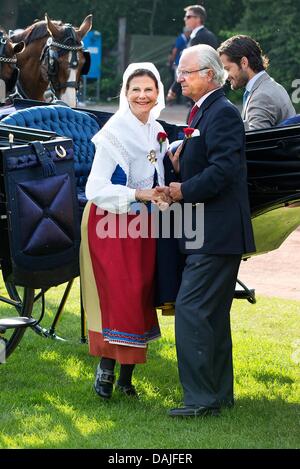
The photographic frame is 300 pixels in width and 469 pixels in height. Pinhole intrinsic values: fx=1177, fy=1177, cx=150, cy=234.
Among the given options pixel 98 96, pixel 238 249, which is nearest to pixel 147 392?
pixel 238 249

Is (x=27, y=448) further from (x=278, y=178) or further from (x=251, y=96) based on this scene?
(x=251, y=96)

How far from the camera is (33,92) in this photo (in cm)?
1086

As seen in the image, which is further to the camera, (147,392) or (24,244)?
(147,392)

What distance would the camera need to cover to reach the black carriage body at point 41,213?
18.4ft

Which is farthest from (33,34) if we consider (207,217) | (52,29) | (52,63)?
(207,217)

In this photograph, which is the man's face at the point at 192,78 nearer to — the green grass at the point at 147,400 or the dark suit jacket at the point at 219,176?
the dark suit jacket at the point at 219,176

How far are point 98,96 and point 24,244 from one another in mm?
20998

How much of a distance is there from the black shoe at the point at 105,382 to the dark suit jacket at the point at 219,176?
81 cm

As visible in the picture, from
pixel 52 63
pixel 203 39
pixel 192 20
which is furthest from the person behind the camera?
pixel 192 20

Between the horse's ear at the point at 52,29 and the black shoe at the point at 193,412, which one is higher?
the horse's ear at the point at 52,29

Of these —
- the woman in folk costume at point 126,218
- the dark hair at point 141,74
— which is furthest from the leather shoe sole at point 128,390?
the dark hair at point 141,74

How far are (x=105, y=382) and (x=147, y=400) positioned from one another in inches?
10.1

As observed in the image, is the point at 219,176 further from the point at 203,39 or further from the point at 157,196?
the point at 203,39

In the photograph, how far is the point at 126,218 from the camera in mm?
5680
